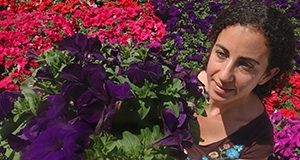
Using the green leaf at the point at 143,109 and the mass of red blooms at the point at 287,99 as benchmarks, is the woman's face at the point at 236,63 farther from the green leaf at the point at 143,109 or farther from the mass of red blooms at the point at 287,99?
the mass of red blooms at the point at 287,99

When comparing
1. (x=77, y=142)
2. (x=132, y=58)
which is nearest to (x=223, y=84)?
(x=132, y=58)

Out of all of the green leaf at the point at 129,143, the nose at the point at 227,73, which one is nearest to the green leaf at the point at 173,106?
the green leaf at the point at 129,143

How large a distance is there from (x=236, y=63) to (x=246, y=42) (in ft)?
0.28

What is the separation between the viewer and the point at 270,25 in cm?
212

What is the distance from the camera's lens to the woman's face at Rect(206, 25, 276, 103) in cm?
203

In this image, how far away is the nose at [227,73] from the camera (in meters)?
2.01

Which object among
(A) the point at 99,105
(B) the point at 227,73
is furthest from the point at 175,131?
(B) the point at 227,73

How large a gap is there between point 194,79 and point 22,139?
19.2 inches

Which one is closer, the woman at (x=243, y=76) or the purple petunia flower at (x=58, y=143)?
the purple petunia flower at (x=58, y=143)

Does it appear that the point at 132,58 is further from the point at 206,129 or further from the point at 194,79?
the point at 206,129

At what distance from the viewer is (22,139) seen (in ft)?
4.47

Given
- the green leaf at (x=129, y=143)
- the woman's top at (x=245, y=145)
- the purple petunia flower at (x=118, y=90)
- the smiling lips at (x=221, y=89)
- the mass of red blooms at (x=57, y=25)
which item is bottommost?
the mass of red blooms at (x=57, y=25)

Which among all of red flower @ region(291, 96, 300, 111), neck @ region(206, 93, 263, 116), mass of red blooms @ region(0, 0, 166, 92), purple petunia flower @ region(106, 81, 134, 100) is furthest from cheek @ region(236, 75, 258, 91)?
red flower @ region(291, 96, 300, 111)

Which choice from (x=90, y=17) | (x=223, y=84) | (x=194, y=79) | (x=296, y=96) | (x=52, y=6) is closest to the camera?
(x=194, y=79)
